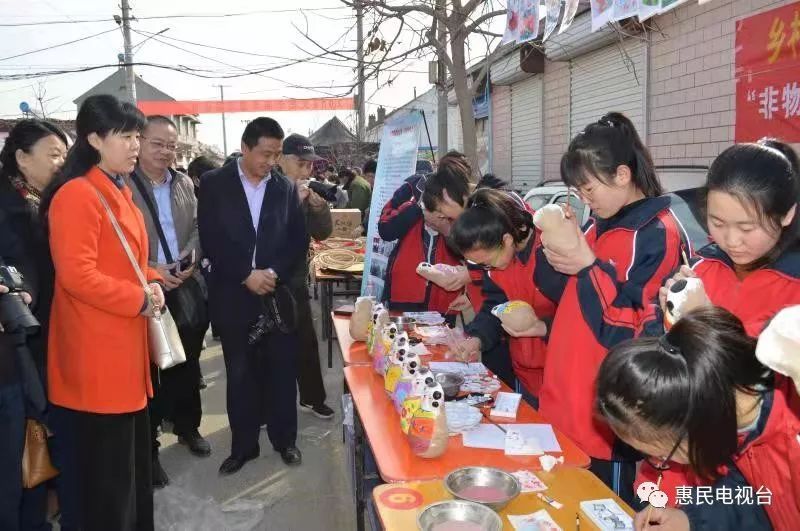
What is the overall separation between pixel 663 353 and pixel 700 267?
54 centimetres

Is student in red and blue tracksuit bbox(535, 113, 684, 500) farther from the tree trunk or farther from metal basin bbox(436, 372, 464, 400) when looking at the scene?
the tree trunk

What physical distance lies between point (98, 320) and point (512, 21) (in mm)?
3401

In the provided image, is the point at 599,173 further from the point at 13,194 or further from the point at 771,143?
the point at 13,194

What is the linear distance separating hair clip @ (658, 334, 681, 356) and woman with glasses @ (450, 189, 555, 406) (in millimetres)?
A: 1030

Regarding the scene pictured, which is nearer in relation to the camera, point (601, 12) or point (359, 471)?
point (359, 471)

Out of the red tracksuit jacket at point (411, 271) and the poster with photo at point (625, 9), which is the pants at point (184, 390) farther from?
the poster with photo at point (625, 9)

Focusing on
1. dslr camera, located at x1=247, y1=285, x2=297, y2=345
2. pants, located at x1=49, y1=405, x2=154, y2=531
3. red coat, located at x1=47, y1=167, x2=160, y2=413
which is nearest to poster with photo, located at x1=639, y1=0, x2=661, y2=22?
dslr camera, located at x1=247, y1=285, x2=297, y2=345

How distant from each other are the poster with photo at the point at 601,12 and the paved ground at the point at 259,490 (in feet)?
9.34

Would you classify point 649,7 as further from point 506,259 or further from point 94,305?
point 94,305

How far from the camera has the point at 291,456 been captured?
3367 millimetres

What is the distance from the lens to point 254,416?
330 cm

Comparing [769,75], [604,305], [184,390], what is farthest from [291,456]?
[769,75]

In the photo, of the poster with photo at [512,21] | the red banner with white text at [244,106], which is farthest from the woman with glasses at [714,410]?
the red banner with white text at [244,106]

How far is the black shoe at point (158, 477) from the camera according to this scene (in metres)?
3.13
